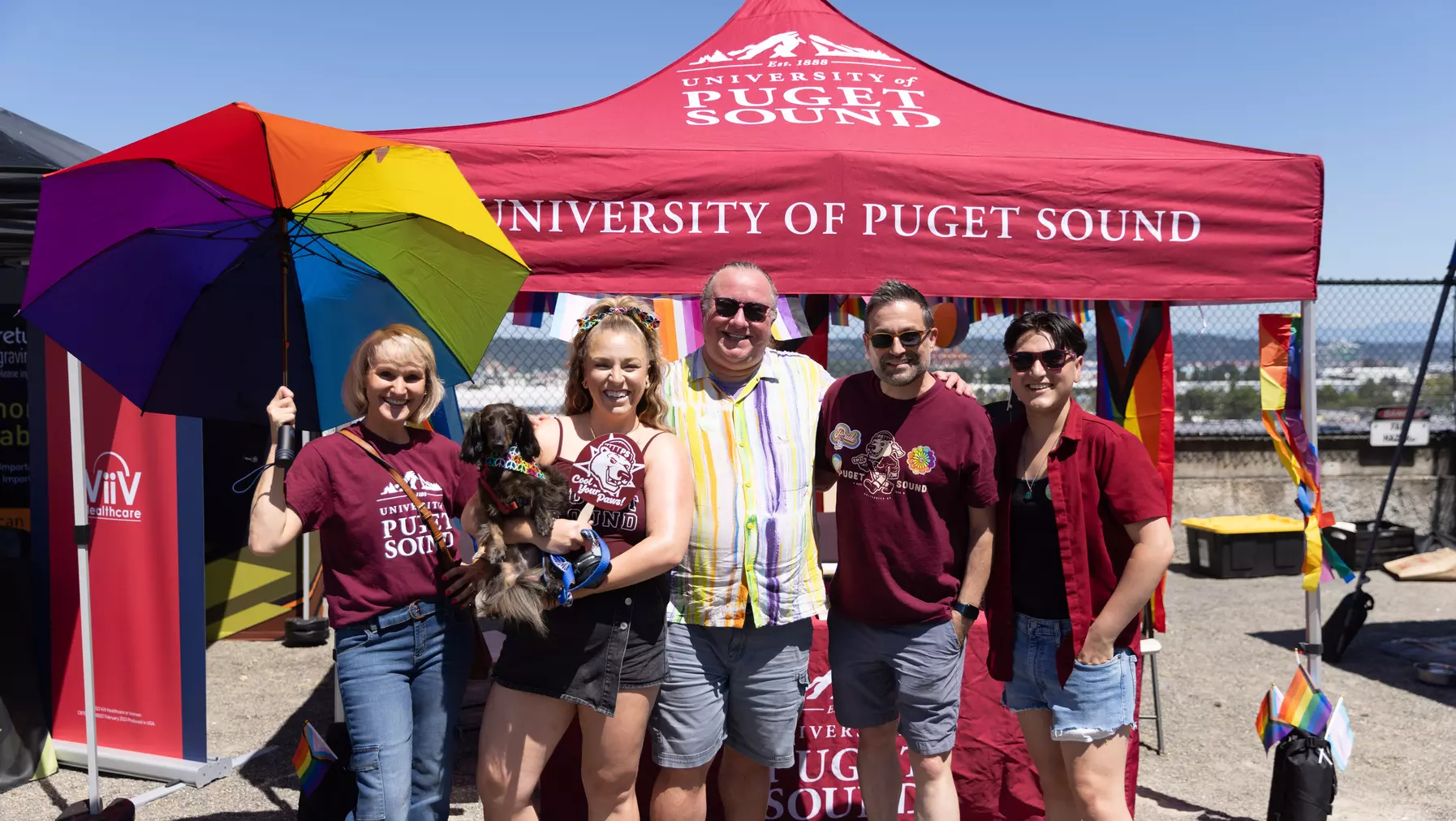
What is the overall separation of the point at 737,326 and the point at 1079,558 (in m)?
1.08

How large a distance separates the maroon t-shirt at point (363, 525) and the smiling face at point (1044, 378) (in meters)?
1.46

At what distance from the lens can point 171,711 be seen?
4.31 metres

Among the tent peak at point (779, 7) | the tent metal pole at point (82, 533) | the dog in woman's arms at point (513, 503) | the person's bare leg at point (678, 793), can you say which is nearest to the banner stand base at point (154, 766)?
the tent metal pole at point (82, 533)

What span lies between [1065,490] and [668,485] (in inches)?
40.7

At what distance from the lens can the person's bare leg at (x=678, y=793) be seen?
265 centimetres

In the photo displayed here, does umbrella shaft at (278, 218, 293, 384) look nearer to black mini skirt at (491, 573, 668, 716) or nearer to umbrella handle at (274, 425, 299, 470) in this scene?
umbrella handle at (274, 425, 299, 470)

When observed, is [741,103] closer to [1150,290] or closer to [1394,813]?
[1150,290]

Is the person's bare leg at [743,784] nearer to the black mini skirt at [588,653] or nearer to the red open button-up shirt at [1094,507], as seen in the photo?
the black mini skirt at [588,653]

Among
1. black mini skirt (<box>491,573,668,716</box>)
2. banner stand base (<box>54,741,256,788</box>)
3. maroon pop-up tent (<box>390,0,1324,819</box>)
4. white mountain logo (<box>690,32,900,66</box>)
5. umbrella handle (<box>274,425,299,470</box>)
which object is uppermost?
white mountain logo (<box>690,32,900,66</box>)

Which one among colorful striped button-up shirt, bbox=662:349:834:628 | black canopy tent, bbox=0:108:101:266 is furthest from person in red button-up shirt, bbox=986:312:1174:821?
black canopy tent, bbox=0:108:101:266

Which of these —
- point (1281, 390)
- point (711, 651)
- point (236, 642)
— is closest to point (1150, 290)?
point (1281, 390)

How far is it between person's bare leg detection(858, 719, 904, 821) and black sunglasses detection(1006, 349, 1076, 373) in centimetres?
108

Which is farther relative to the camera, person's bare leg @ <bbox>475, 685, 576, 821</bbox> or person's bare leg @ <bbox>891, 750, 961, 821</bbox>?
person's bare leg @ <bbox>891, 750, 961, 821</bbox>

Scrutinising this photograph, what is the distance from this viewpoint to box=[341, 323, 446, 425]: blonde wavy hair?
2.59 m
